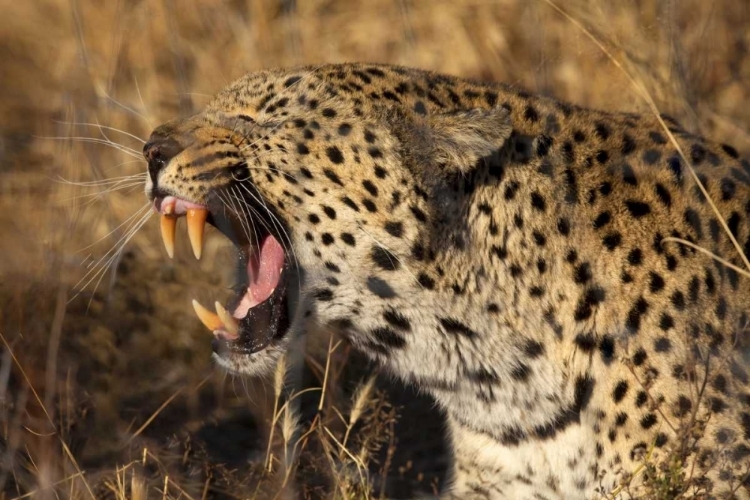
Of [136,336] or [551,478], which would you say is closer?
[551,478]

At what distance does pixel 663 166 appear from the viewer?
4398 mm

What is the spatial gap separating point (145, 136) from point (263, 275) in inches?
150

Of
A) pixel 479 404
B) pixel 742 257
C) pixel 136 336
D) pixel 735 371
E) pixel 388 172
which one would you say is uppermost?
pixel 388 172

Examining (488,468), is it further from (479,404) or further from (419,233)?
(419,233)

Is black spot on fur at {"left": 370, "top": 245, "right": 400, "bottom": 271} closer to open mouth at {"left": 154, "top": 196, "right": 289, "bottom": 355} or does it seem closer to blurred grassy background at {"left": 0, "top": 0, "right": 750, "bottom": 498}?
open mouth at {"left": 154, "top": 196, "right": 289, "bottom": 355}

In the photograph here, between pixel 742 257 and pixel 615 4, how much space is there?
146 inches

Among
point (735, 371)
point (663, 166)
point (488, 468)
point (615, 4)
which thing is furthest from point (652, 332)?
point (615, 4)

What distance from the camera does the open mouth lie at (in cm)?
439

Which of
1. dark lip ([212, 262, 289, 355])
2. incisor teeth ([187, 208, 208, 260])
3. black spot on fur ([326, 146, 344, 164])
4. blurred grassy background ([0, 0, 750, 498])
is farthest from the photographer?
blurred grassy background ([0, 0, 750, 498])

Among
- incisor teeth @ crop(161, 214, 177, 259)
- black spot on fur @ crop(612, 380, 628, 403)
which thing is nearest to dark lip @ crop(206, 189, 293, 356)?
incisor teeth @ crop(161, 214, 177, 259)

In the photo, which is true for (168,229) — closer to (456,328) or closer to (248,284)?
(248,284)

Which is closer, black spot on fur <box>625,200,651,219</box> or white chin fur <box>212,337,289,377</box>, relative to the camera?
black spot on fur <box>625,200,651,219</box>

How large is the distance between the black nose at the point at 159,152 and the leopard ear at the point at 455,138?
82cm

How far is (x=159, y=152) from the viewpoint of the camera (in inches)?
170
